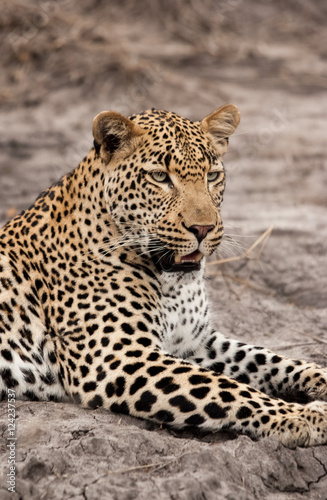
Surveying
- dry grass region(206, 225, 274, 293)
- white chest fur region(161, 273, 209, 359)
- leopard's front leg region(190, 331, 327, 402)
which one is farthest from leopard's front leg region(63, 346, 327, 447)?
dry grass region(206, 225, 274, 293)

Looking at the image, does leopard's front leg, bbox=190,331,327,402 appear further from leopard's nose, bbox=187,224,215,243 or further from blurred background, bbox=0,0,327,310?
blurred background, bbox=0,0,327,310

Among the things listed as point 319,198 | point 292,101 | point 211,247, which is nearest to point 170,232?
point 211,247

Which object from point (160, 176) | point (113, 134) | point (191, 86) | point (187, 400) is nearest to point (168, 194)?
point (160, 176)

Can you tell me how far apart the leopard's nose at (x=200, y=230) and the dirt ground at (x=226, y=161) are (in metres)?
0.61

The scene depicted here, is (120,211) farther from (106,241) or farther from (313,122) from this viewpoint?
(313,122)

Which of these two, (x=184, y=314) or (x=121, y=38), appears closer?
(x=184, y=314)

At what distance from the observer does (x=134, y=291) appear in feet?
18.3

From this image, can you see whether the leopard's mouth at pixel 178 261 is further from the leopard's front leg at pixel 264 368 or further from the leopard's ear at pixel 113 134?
the leopard's front leg at pixel 264 368

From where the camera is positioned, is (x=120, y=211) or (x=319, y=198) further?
(x=319, y=198)

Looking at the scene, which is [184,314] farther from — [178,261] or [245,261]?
[245,261]

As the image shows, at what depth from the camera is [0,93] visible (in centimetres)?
1423

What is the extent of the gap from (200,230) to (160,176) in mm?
530

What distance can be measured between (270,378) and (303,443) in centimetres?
130

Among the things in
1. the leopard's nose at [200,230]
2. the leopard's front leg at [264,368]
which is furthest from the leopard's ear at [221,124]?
the leopard's front leg at [264,368]
